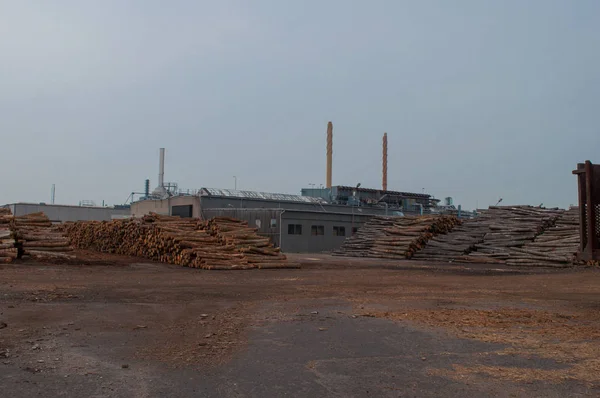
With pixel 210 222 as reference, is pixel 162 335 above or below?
below

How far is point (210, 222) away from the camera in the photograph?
76.3 feet

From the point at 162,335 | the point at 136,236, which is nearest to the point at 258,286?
the point at 162,335

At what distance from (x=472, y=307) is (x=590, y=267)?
1336 cm

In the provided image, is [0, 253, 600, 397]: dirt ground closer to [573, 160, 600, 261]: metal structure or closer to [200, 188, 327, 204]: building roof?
[573, 160, 600, 261]: metal structure

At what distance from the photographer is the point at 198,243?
2128 cm

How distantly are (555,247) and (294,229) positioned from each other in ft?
66.7

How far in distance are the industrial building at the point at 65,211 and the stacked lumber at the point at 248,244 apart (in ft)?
134

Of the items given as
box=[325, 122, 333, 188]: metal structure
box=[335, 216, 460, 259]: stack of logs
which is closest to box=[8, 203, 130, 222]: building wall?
box=[325, 122, 333, 188]: metal structure

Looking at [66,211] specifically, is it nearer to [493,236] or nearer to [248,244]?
[248,244]

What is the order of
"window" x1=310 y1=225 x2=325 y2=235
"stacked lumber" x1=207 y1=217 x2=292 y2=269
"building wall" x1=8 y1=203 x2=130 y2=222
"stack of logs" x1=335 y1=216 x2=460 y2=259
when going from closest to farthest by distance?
1. "stacked lumber" x1=207 y1=217 x2=292 y2=269
2. "stack of logs" x1=335 y1=216 x2=460 y2=259
3. "window" x1=310 y1=225 x2=325 y2=235
4. "building wall" x1=8 y1=203 x2=130 y2=222

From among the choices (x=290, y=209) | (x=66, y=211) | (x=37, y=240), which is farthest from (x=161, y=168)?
(x=37, y=240)

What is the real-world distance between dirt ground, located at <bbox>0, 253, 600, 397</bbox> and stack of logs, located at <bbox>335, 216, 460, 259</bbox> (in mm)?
17178

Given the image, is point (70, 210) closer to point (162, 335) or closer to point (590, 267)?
point (590, 267)

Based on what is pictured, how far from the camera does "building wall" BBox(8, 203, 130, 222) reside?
62188mm
